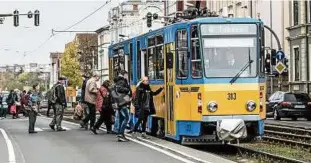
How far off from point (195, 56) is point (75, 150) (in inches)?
141

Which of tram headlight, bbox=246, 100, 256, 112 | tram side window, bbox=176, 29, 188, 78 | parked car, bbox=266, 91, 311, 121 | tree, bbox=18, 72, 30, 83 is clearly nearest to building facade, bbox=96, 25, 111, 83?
tree, bbox=18, 72, 30, 83

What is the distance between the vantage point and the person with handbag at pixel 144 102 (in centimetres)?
1977

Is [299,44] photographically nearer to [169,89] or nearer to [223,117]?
[169,89]

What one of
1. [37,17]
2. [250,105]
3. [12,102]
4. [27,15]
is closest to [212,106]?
[250,105]

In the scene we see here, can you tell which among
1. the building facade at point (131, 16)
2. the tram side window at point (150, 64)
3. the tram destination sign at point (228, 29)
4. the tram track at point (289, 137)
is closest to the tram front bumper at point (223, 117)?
the tram destination sign at point (228, 29)

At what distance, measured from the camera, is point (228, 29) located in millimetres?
17891

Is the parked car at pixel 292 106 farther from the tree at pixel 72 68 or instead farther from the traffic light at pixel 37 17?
the tree at pixel 72 68

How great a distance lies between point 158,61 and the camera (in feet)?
66.7

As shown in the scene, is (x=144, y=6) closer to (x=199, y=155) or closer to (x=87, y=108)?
(x=87, y=108)

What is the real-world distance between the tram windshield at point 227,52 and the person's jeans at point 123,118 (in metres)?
3.15

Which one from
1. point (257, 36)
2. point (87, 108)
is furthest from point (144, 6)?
point (257, 36)

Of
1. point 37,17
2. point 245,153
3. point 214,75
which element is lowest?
point 245,153

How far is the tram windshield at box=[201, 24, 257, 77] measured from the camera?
17547 millimetres

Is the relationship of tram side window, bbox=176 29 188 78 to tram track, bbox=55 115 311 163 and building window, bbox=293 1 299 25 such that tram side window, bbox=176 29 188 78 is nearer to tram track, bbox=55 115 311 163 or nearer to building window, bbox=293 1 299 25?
tram track, bbox=55 115 311 163
